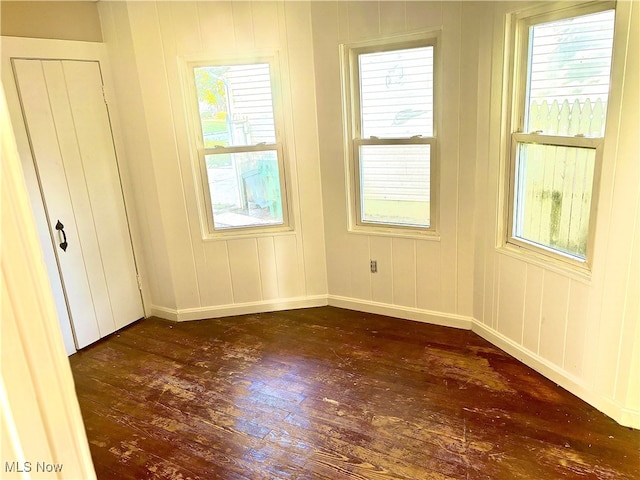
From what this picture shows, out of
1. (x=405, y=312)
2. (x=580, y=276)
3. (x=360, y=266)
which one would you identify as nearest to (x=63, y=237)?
(x=360, y=266)

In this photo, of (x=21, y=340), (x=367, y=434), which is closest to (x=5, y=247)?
(x=21, y=340)

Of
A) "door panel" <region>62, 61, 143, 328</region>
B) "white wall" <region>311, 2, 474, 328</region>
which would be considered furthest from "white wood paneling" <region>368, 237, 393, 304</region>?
"door panel" <region>62, 61, 143, 328</region>

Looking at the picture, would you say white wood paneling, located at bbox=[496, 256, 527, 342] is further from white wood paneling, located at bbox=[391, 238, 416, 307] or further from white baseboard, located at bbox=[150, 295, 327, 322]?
white baseboard, located at bbox=[150, 295, 327, 322]

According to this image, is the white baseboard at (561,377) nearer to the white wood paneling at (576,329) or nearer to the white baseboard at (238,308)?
the white wood paneling at (576,329)

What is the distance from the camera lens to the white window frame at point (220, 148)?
3.39 metres

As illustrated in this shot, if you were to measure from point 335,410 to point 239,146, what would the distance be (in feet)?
7.03

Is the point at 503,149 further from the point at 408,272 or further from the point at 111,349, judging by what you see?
the point at 111,349

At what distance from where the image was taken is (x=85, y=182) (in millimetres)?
3354

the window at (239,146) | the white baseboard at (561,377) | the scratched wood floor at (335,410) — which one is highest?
the window at (239,146)

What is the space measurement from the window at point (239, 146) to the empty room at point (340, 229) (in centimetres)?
2

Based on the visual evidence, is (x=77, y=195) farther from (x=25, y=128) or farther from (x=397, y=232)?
(x=397, y=232)

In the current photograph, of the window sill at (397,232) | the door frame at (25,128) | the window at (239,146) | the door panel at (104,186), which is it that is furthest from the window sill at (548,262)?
the door panel at (104,186)

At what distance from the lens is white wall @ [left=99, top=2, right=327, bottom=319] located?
3295 millimetres

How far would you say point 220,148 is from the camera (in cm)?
356
